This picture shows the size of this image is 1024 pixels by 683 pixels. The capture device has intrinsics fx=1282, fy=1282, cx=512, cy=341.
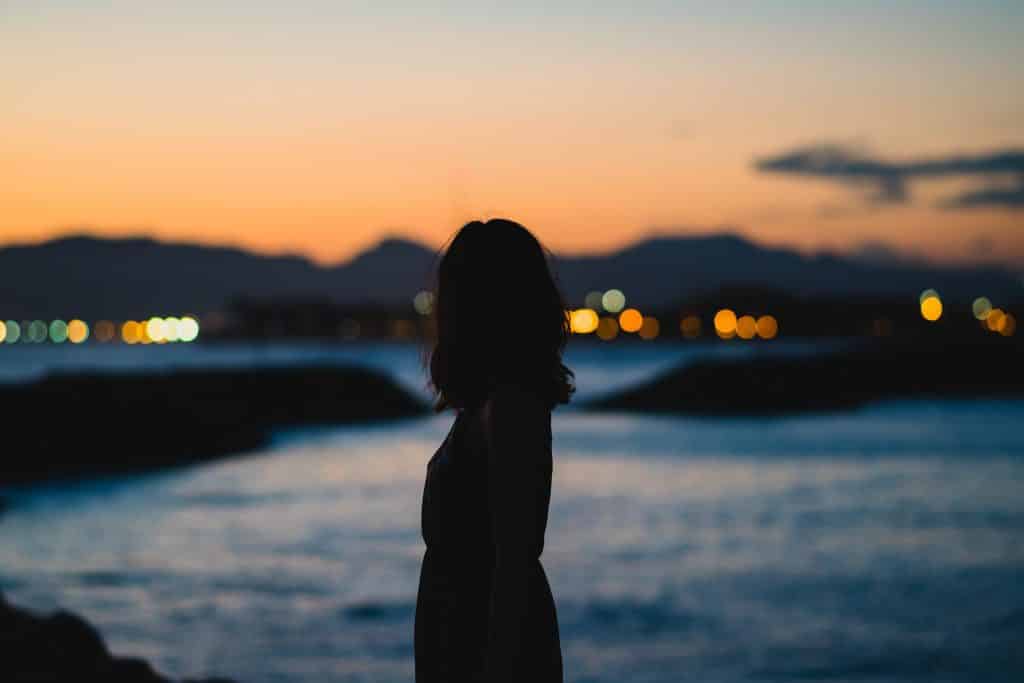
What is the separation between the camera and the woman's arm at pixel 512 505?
2141mm

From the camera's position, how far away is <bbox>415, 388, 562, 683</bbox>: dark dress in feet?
7.06

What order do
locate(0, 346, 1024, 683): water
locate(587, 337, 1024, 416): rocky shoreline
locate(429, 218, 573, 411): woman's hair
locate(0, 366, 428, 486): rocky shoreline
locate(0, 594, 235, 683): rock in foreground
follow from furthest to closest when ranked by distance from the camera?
locate(587, 337, 1024, 416): rocky shoreline
locate(0, 366, 428, 486): rocky shoreline
locate(0, 346, 1024, 683): water
locate(0, 594, 235, 683): rock in foreground
locate(429, 218, 573, 411): woman's hair

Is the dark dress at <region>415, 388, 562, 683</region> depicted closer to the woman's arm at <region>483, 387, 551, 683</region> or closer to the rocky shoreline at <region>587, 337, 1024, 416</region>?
the woman's arm at <region>483, 387, 551, 683</region>

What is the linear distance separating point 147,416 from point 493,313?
3435 cm

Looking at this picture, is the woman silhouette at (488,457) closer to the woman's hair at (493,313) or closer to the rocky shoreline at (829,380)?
the woman's hair at (493,313)

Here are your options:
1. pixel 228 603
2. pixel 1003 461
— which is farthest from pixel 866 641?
pixel 1003 461

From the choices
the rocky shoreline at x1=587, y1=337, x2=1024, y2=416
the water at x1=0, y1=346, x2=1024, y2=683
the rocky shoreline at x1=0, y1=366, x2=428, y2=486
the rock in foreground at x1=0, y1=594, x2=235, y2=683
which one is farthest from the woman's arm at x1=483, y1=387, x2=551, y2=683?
the rocky shoreline at x1=587, y1=337, x2=1024, y2=416

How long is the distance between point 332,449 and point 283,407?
16445mm

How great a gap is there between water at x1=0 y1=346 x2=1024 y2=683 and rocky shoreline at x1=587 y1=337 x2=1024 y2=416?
79.3 feet

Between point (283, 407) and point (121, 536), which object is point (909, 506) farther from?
point (283, 407)

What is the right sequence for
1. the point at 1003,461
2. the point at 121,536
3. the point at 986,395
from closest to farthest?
the point at 121,536
the point at 1003,461
the point at 986,395

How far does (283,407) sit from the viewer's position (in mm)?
50656

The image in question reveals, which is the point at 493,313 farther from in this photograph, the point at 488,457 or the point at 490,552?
the point at 490,552

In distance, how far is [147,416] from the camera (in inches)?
1382
